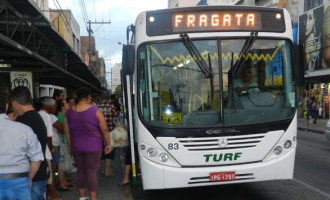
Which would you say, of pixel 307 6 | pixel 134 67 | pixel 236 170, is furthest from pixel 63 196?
pixel 307 6

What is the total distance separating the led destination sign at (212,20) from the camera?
18.9 feet

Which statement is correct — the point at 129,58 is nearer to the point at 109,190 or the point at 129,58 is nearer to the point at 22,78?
the point at 109,190

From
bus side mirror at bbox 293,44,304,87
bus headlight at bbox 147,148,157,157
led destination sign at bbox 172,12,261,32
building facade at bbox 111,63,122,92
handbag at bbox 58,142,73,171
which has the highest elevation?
building facade at bbox 111,63,122,92

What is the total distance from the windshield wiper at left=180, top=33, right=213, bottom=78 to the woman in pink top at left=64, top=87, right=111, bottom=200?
1.60 meters

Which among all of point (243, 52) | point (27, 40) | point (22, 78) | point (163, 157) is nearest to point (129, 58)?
point (163, 157)

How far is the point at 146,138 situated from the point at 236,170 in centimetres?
134

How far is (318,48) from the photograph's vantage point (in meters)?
26.8

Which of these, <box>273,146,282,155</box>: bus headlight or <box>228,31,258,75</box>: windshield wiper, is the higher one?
<box>228,31,258,75</box>: windshield wiper

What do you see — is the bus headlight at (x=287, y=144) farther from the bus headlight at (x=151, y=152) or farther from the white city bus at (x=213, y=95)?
the bus headlight at (x=151, y=152)

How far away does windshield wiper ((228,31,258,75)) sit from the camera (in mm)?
5719

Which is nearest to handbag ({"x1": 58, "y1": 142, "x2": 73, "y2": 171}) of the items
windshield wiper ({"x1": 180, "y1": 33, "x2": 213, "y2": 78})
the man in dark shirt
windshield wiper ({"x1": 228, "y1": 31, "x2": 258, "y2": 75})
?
windshield wiper ({"x1": 180, "y1": 33, "x2": 213, "y2": 78})

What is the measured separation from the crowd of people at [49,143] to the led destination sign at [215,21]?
1.70m

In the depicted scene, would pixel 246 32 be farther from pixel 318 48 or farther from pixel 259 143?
pixel 318 48

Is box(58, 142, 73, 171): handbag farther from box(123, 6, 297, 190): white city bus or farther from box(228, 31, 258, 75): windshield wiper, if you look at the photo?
box(228, 31, 258, 75): windshield wiper
